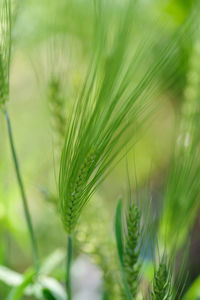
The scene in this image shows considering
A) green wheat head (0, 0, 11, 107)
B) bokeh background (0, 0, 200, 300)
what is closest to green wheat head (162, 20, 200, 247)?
bokeh background (0, 0, 200, 300)

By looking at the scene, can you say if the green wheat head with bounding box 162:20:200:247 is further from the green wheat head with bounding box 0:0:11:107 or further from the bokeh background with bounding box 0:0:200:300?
the green wheat head with bounding box 0:0:11:107

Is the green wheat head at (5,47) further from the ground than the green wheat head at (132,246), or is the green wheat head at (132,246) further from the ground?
the green wheat head at (5,47)

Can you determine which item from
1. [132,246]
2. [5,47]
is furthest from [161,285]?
[5,47]

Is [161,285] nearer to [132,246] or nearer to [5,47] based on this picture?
[132,246]

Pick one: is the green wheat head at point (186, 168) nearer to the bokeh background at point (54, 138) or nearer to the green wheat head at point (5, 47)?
the bokeh background at point (54, 138)

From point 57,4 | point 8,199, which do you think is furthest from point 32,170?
point 57,4

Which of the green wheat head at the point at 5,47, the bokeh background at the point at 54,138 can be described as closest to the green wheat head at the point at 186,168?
the bokeh background at the point at 54,138
